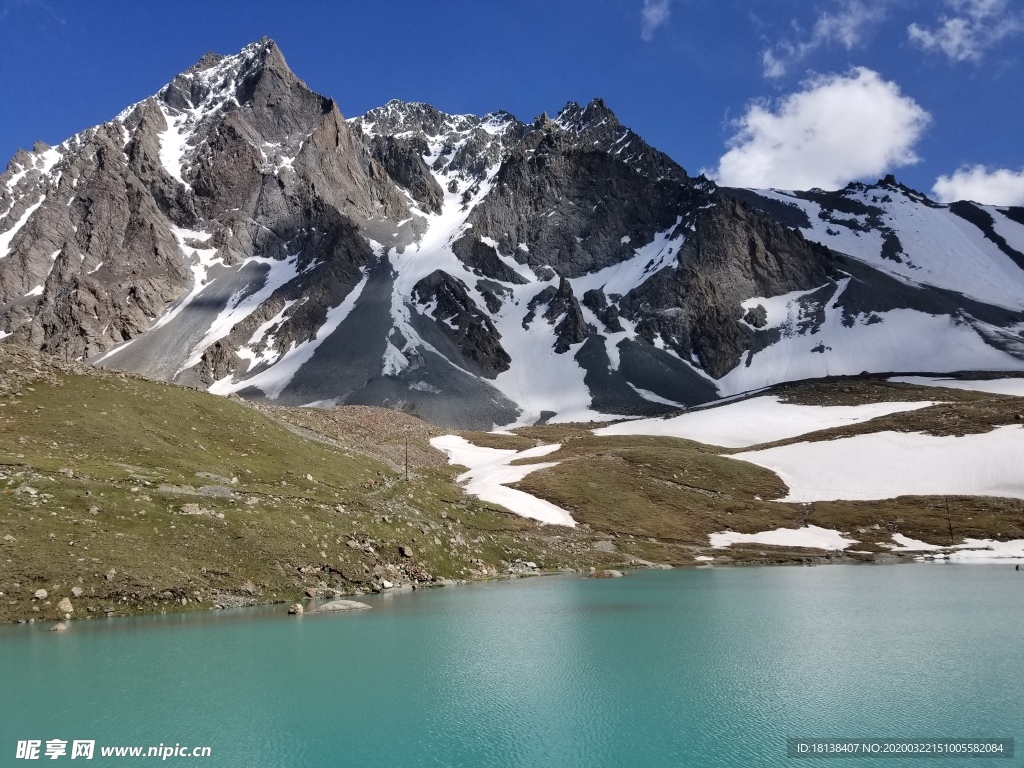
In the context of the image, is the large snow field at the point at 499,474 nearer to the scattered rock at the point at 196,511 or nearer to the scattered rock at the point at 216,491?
the scattered rock at the point at 216,491

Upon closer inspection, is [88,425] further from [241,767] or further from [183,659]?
[241,767]

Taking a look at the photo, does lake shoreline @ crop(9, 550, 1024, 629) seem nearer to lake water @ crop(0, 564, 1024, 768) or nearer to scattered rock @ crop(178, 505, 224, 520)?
lake water @ crop(0, 564, 1024, 768)

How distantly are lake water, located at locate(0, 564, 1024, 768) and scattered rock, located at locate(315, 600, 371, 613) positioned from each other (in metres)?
1.57

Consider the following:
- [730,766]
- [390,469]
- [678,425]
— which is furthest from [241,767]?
[678,425]

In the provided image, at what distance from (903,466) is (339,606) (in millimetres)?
94266

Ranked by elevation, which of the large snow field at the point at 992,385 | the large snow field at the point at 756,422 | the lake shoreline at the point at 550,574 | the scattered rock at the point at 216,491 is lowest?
the lake shoreline at the point at 550,574

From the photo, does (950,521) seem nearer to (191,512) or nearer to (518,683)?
(518,683)

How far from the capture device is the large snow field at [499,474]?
79.4 metres

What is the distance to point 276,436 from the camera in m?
70.1

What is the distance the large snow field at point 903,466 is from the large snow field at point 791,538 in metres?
12.1

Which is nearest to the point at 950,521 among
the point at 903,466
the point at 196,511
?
the point at 903,466

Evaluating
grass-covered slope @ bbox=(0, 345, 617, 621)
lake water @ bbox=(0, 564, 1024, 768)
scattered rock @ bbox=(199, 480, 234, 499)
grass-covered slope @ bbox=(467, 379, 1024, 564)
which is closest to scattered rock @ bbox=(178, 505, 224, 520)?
grass-covered slope @ bbox=(0, 345, 617, 621)

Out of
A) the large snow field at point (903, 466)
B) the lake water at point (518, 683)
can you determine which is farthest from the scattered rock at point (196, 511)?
the large snow field at point (903, 466)

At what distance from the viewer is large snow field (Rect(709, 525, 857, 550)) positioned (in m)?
81.9
